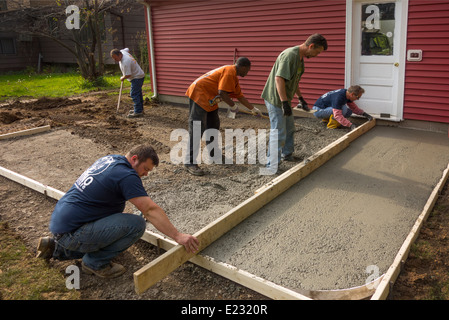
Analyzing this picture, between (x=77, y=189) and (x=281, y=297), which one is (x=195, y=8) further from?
(x=281, y=297)

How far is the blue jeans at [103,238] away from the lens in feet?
10.2

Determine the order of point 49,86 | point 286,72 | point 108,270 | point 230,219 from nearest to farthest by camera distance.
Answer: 1. point 108,270
2. point 230,219
3. point 286,72
4. point 49,86

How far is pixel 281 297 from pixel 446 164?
3797 millimetres

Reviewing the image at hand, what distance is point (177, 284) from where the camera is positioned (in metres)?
3.19

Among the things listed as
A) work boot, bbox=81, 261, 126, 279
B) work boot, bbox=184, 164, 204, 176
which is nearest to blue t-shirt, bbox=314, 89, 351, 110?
work boot, bbox=184, 164, 204, 176

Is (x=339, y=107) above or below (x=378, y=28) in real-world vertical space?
below

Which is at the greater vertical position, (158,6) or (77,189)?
(158,6)

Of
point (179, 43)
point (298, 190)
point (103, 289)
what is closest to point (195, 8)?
point (179, 43)

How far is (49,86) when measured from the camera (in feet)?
51.6

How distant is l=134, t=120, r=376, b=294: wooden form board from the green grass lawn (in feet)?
32.6

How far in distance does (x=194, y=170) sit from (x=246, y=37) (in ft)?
16.0

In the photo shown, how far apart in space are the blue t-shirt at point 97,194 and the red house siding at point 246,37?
6.14m

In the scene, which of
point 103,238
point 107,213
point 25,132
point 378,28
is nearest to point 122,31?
point 25,132

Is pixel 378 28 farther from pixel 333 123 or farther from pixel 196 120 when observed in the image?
pixel 196 120
